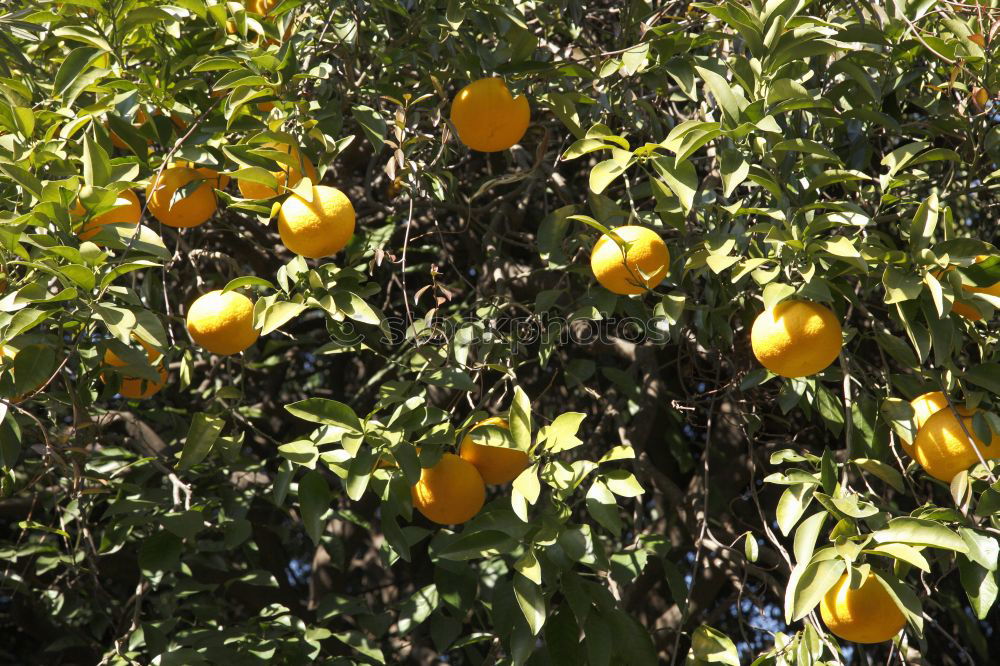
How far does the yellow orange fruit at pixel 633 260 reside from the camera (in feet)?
5.05

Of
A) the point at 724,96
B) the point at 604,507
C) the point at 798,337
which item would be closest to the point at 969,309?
the point at 798,337

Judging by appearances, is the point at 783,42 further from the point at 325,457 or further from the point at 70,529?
the point at 70,529

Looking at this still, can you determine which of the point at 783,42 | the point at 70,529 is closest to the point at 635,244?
the point at 783,42

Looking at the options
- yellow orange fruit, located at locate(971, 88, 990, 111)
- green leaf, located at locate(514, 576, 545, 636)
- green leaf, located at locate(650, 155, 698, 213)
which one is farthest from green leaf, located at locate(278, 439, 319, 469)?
yellow orange fruit, located at locate(971, 88, 990, 111)

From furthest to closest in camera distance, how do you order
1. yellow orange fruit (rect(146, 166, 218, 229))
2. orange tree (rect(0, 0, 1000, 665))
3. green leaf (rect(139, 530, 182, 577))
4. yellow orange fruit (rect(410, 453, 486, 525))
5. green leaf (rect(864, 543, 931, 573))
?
green leaf (rect(139, 530, 182, 577)), yellow orange fruit (rect(146, 166, 218, 229)), yellow orange fruit (rect(410, 453, 486, 525)), orange tree (rect(0, 0, 1000, 665)), green leaf (rect(864, 543, 931, 573))

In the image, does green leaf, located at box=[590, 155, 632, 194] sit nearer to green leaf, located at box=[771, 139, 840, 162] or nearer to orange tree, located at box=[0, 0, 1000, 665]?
orange tree, located at box=[0, 0, 1000, 665]

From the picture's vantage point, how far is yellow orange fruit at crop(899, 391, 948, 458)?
1.55 meters

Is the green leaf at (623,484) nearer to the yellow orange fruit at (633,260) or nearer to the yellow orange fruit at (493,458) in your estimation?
the yellow orange fruit at (493,458)

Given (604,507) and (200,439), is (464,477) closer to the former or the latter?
(604,507)

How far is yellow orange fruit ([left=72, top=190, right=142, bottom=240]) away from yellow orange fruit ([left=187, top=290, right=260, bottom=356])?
0.18 m

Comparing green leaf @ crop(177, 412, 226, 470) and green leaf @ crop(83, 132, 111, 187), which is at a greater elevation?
green leaf @ crop(83, 132, 111, 187)

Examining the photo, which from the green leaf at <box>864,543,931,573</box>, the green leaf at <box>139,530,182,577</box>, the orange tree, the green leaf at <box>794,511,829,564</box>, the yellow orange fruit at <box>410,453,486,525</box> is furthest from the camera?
the green leaf at <box>139,530,182,577</box>

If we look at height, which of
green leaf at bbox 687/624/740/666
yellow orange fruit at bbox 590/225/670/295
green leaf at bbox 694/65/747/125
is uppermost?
green leaf at bbox 694/65/747/125

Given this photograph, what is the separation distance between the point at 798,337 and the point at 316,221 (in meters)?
0.78
